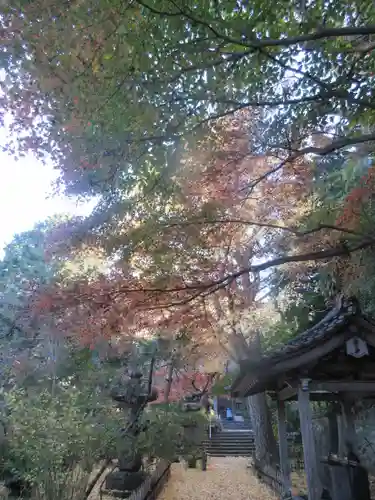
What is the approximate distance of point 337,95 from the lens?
3584 mm

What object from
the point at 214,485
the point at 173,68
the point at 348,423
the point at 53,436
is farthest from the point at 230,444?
the point at 173,68

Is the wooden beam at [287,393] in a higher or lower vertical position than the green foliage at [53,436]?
higher

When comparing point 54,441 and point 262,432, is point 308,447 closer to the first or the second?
point 54,441

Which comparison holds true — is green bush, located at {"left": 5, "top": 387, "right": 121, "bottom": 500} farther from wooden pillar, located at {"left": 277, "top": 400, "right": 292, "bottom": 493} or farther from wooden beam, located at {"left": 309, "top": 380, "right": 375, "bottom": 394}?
wooden beam, located at {"left": 309, "top": 380, "right": 375, "bottom": 394}

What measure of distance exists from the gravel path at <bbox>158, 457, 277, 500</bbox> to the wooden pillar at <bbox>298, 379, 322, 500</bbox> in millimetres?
4232

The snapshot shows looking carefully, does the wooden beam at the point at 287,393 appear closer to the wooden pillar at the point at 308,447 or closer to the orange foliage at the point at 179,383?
the wooden pillar at the point at 308,447

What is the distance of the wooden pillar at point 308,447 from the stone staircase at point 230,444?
14441 millimetres

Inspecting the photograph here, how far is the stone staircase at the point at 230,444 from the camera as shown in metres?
18.9

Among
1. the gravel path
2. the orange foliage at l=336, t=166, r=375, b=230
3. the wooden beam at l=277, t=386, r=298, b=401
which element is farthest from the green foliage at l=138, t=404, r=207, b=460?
the orange foliage at l=336, t=166, r=375, b=230

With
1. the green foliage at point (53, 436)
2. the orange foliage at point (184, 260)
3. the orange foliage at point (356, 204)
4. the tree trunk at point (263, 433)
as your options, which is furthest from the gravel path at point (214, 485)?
the orange foliage at point (356, 204)

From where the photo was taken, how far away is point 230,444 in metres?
19.8

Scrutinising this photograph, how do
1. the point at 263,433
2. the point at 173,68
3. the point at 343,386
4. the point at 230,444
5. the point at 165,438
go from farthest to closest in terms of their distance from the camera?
the point at 230,444 → the point at 263,433 → the point at 165,438 → the point at 343,386 → the point at 173,68

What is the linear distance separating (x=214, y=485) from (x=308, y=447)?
6370 mm

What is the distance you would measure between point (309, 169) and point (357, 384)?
305cm
